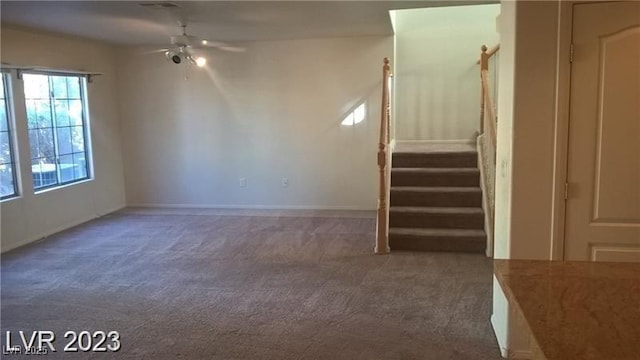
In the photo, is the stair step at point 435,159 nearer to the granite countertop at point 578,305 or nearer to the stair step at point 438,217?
the stair step at point 438,217

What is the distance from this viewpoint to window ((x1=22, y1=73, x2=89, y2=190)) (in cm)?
621

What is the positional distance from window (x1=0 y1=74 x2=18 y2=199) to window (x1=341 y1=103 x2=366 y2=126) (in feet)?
13.5

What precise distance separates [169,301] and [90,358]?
36.4 inches

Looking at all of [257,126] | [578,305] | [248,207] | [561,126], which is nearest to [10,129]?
[257,126]

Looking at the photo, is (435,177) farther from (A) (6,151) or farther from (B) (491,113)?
(A) (6,151)

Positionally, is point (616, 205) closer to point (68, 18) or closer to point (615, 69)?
point (615, 69)

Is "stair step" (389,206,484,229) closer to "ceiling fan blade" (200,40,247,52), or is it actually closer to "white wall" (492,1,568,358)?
"white wall" (492,1,568,358)

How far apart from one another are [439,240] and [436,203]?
573mm

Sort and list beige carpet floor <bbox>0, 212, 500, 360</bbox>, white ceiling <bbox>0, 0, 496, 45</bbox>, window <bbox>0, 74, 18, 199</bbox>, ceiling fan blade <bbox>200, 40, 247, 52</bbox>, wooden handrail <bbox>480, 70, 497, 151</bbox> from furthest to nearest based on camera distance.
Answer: ceiling fan blade <bbox>200, 40, 247, 52</bbox> < window <bbox>0, 74, 18, 199</bbox> < wooden handrail <bbox>480, 70, 497, 151</bbox> < white ceiling <bbox>0, 0, 496, 45</bbox> < beige carpet floor <bbox>0, 212, 500, 360</bbox>

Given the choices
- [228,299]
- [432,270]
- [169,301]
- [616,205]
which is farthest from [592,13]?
[169,301]

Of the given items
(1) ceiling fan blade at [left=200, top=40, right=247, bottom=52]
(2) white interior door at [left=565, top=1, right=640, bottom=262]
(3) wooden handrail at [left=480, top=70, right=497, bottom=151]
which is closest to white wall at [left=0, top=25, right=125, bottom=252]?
(1) ceiling fan blade at [left=200, top=40, right=247, bottom=52]

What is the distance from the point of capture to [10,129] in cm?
579

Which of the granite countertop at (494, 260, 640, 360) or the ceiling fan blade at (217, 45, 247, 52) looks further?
the ceiling fan blade at (217, 45, 247, 52)

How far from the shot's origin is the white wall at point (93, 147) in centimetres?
580
